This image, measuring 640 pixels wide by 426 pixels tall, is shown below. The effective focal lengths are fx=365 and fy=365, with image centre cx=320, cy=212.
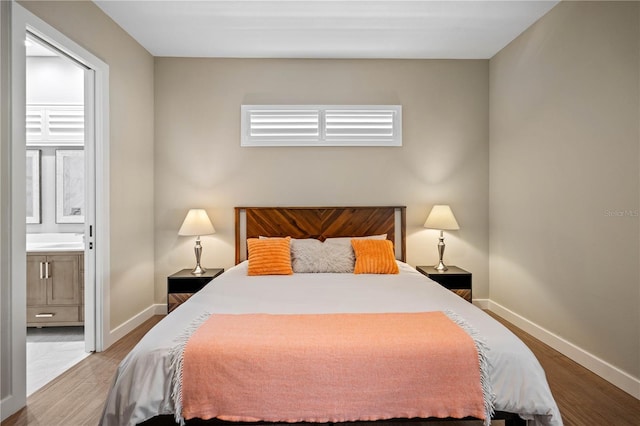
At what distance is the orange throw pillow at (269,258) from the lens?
3.32 m

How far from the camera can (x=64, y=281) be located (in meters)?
3.47

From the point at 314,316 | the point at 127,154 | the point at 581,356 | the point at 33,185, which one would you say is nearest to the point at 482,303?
the point at 581,356

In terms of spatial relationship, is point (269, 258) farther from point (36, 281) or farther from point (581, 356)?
point (581, 356)

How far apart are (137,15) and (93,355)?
9.66 feet

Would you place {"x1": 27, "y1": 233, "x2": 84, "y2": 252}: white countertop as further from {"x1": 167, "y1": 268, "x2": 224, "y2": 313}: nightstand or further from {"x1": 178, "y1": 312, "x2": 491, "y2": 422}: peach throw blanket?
{"x1": 178, "y1": 312, "x2": 491, "y2": 422}: peach throw blanket

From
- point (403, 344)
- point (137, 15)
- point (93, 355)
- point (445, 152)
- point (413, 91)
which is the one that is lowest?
point (93, 355)

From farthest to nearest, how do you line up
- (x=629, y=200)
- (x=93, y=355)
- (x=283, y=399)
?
(x=93, y=355) < (x=629, y=200) < (x=283, y=399)

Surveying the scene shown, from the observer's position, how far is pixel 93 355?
3051 mm

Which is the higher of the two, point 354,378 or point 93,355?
point 354,378

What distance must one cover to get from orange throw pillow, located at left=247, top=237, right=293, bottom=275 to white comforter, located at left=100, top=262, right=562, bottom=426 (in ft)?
0.40

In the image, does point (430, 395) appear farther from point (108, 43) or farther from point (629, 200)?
point (108, 43)

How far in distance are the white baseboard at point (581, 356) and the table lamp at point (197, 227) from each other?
3.25m

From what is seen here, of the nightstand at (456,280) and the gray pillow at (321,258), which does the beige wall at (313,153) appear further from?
the gray pillow at (321,258)

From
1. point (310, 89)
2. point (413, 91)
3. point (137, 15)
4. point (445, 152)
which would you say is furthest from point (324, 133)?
point (137, 15)
